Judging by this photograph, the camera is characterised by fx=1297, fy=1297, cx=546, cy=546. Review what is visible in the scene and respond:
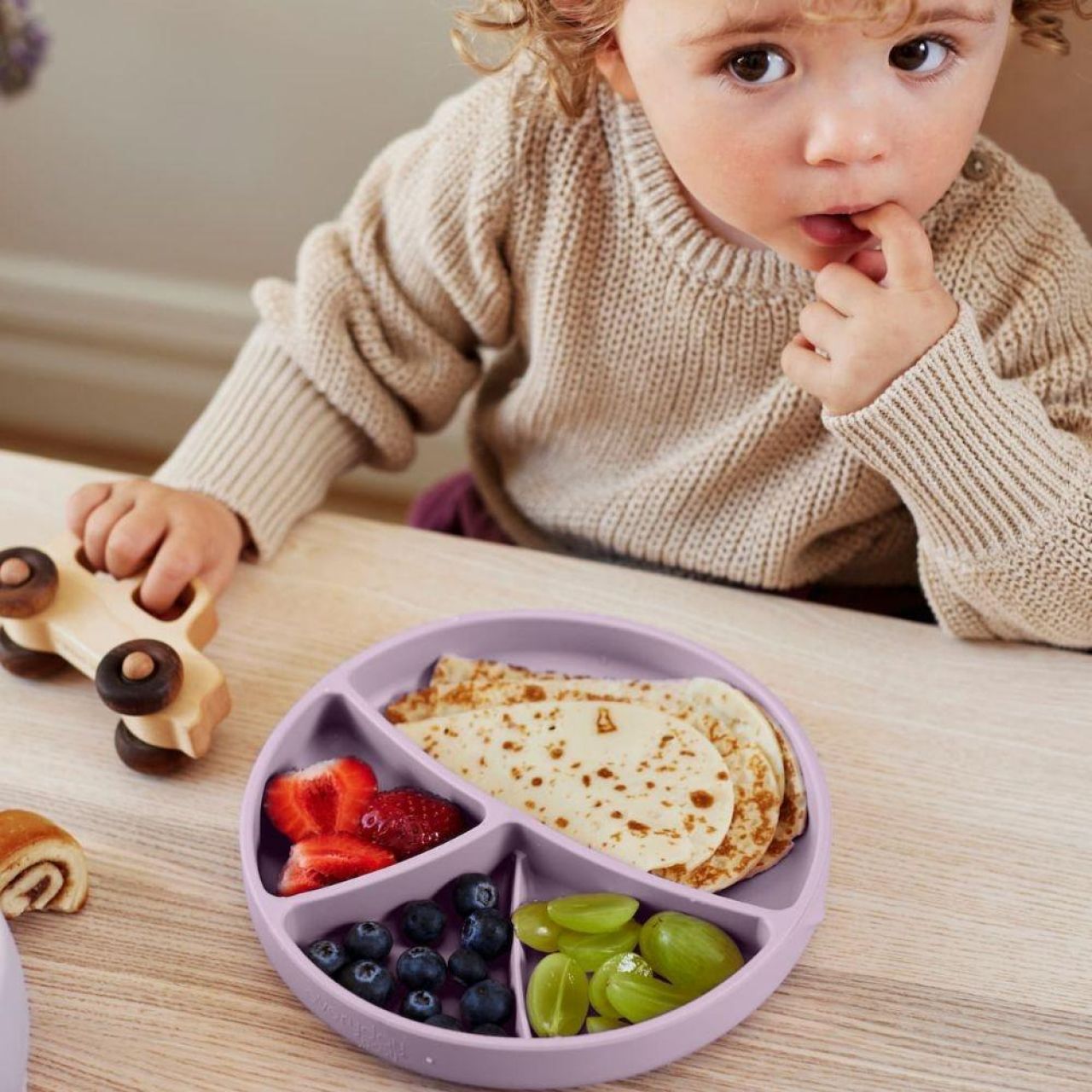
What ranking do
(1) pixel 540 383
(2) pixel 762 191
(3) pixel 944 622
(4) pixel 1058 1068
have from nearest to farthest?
(4) pixel 1058 1068 → (2) pixel 762 191 → (3) pixel 944 622 → (1) pixel 540 383

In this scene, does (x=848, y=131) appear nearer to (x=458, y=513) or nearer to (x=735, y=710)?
(x=735, y=710)

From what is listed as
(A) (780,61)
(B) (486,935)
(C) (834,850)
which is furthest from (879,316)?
(B) (486,935)

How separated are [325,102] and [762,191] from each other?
866 millimetres

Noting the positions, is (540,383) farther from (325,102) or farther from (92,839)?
(325,102)

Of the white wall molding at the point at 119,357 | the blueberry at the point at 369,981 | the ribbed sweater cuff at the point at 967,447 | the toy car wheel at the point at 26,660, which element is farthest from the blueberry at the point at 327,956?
the white wall molding at the point at 119,357

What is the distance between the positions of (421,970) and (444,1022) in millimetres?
27

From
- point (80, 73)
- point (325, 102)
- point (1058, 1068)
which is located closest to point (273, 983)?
point (1058, 1068)

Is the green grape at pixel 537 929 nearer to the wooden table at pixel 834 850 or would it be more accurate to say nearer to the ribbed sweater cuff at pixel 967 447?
the wooden table at pixel 834 850

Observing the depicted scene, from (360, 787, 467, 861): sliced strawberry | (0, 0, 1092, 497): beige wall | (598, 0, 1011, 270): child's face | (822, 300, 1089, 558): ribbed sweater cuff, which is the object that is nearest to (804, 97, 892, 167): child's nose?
(598, 0, 1011, 270): child's face

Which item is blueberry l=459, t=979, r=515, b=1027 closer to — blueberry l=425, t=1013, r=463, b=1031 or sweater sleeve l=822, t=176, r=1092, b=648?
blueberry l=425, t=1013, r=463, b=1031

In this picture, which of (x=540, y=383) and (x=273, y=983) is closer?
(x=273, y=983)

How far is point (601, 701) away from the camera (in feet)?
2.49

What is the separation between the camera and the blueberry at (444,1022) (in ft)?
1.99

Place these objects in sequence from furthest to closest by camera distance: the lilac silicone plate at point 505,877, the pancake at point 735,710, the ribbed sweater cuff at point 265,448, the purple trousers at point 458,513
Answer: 1. the purple trousers at point 458,513
2. the ribbed sweater cuff at point 265,448
3. the pancake at point 735,710
4. the lilac silicone plate at point 505,877
